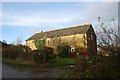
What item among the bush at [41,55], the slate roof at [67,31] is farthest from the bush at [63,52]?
the bush at [41,55]

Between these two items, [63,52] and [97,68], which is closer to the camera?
[97,68]

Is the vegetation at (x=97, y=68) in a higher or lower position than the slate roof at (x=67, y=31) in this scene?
lower

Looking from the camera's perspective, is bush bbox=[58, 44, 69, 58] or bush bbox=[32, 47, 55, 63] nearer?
bush bbox=[32, 47, 55, 63]

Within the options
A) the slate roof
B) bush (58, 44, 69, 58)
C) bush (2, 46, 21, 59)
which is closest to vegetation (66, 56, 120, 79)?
bush (2, 46, 21, 59)

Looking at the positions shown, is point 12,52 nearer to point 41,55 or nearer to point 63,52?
point 41,55

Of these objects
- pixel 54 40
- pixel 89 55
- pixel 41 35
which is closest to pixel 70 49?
pixel 54 40

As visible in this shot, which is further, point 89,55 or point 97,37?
point 89,55

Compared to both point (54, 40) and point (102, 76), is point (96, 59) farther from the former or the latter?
point (54, 40)

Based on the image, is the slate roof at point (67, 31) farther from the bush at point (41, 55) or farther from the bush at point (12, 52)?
the bush at point (41, 55)

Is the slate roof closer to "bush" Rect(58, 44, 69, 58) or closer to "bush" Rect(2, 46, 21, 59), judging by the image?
"bush" Rect(58, 44, 69, 58)

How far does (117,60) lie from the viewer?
28.7ft

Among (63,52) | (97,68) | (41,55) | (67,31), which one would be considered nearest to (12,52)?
(41,55)

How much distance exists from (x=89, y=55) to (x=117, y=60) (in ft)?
5.58

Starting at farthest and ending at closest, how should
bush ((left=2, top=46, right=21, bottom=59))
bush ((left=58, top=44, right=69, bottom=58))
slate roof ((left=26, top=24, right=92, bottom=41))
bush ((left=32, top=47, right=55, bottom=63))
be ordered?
slate roof ((left=26, top=24, right=92, bottom=41)), bush ((left=58, top=44, right=69, bottom=58)), bush ((left=2, top=46, right=21, bottom=59)), bush ((left=32, top=47, right=55, bottom=63))
